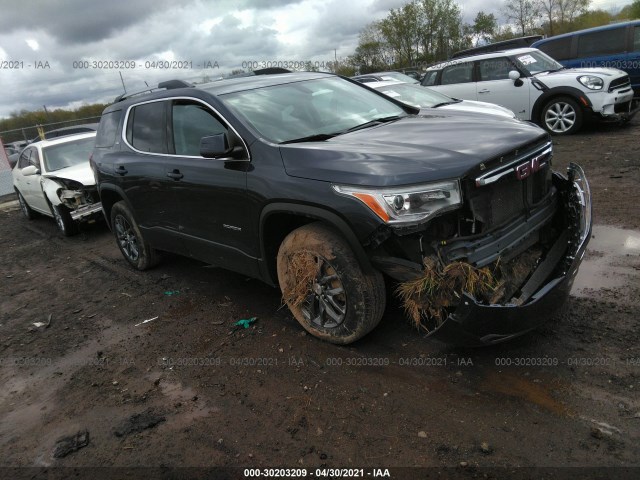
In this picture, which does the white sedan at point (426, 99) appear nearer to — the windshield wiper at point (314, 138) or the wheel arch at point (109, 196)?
the wheel arch at point (109, 196)

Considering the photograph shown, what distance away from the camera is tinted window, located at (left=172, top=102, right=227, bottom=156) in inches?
162

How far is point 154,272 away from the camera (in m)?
6.05

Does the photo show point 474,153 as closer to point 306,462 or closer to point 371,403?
point 371,403

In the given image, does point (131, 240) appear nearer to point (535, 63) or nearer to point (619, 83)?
point (535, 63)

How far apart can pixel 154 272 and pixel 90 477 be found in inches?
136

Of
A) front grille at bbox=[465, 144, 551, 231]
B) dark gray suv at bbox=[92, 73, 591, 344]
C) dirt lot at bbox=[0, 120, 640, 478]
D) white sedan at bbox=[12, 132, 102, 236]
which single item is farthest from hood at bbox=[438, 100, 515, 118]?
white sedan at bbox=[12, 132, 102, 236]

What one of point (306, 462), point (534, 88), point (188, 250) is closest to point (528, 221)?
point (306, 462)

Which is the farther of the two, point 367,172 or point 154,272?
point 154,272

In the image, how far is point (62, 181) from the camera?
8.22 meters

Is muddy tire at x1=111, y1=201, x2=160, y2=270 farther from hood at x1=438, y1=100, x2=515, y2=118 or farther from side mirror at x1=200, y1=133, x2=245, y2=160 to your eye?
hood at x1=438, y1=100, x2=515, y2=118

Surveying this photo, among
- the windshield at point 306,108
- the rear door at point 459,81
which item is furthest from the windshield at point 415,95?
the windshield at point 306,108

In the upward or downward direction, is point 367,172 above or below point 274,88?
below

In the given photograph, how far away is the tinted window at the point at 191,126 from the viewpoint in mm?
4113

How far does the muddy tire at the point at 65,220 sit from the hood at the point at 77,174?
52cm
